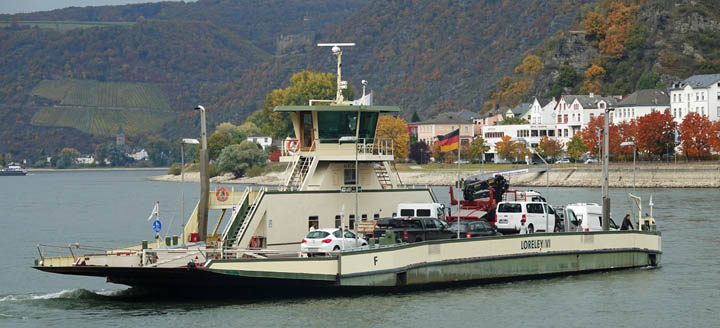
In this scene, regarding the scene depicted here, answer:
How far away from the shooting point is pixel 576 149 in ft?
528

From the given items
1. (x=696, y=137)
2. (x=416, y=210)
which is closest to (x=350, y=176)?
(x=416, y=210)

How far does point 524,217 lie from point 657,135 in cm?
10793

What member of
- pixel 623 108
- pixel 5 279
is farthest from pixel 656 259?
pixel 623 108

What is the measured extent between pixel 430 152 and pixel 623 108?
38.0m

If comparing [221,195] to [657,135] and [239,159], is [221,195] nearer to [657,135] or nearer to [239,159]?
[657,135]

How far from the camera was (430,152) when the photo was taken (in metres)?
196

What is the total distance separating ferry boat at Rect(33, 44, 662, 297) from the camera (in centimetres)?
3406

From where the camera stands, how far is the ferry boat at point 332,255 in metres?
34.1

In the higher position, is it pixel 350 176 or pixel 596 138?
pixel 596 138

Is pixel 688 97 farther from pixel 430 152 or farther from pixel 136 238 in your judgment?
pixel 136 238

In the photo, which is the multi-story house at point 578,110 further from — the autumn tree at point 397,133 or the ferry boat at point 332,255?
the ferry boat at point 332,255

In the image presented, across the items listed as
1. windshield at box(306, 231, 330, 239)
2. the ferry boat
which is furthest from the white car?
the ferry boat

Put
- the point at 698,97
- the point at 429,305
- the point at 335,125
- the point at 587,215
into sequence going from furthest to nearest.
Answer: the point at 698,97 < the point at 587,215 < the point at 335,125 < the point at 429,305

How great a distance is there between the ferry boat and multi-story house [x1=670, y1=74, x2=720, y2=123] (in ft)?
416
